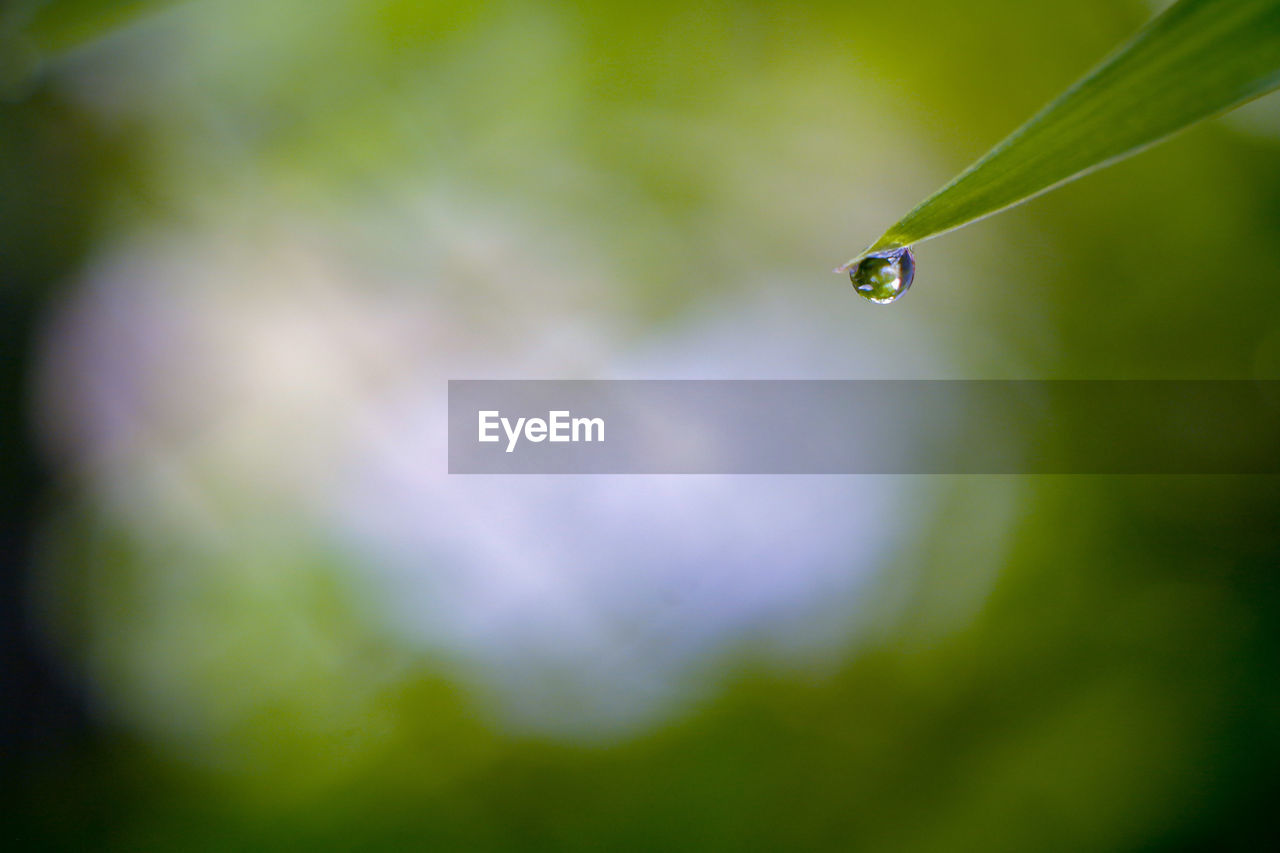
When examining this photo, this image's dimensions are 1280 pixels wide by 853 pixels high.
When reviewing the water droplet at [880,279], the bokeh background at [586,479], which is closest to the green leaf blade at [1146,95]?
the water droplet at [880,279]

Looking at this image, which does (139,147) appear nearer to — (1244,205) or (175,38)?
(175,38)

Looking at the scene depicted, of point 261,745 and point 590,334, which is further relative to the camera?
point 590,334

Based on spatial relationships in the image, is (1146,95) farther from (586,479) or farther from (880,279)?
(586,479)

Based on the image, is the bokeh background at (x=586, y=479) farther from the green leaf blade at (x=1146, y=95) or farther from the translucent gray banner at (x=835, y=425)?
the green leaf blade at (x=1146, y=95)

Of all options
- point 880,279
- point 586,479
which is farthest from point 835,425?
point 880,279

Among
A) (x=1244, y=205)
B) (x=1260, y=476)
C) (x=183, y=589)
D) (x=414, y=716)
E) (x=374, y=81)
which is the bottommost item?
(x=414, y=716)

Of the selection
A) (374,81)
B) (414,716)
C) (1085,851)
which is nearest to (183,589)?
(414,716)
